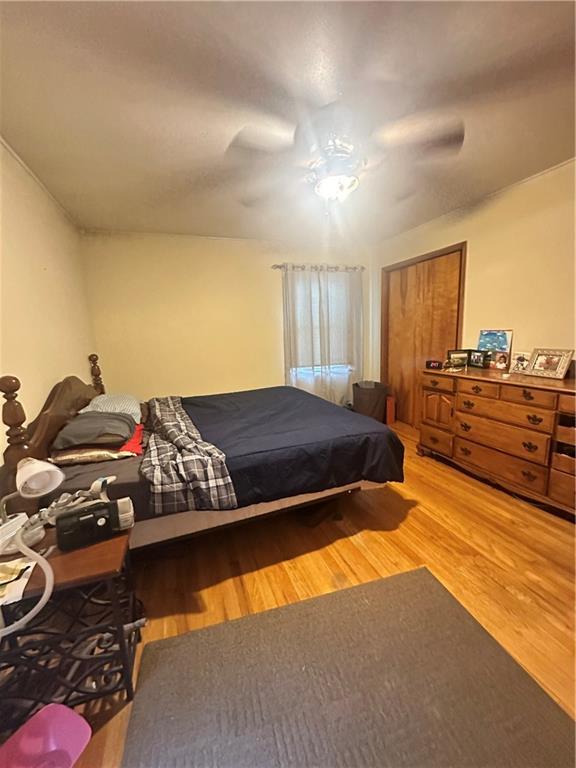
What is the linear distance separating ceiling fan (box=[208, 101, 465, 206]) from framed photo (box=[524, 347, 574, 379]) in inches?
62.0

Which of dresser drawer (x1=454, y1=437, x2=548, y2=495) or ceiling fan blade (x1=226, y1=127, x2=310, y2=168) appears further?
dresser drawer (x1=454, y1=437, x2=548, y2=495)

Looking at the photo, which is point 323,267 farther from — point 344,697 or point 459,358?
point 344,697

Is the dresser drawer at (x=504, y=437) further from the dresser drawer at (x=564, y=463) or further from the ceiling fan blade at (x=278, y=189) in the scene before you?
the ceiling fan blade at (x=278, y=189)

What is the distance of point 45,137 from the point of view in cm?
172

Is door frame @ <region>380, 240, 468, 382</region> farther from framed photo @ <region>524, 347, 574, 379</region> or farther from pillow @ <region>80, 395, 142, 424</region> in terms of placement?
pillow @ <region>80, 395, 142, 424</region>

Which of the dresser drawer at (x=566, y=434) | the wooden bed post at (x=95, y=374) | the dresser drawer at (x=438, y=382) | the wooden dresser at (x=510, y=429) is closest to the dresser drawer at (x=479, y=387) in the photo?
the wooden dresser at (x=510, y=429)

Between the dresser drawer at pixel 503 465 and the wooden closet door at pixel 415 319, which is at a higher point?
the wooden closet door at pixel 415 319

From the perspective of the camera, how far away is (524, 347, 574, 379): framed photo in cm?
231

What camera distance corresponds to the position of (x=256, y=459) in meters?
1.76

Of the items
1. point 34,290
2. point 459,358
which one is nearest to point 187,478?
point 34,290

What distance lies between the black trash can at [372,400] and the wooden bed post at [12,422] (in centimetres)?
342

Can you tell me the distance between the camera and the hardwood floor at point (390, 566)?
1344mm

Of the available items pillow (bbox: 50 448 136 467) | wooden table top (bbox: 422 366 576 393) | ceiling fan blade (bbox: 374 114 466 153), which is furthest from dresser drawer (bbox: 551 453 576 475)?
pillow (bbox: 50 448 136 467)

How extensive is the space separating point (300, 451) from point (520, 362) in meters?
2.04
